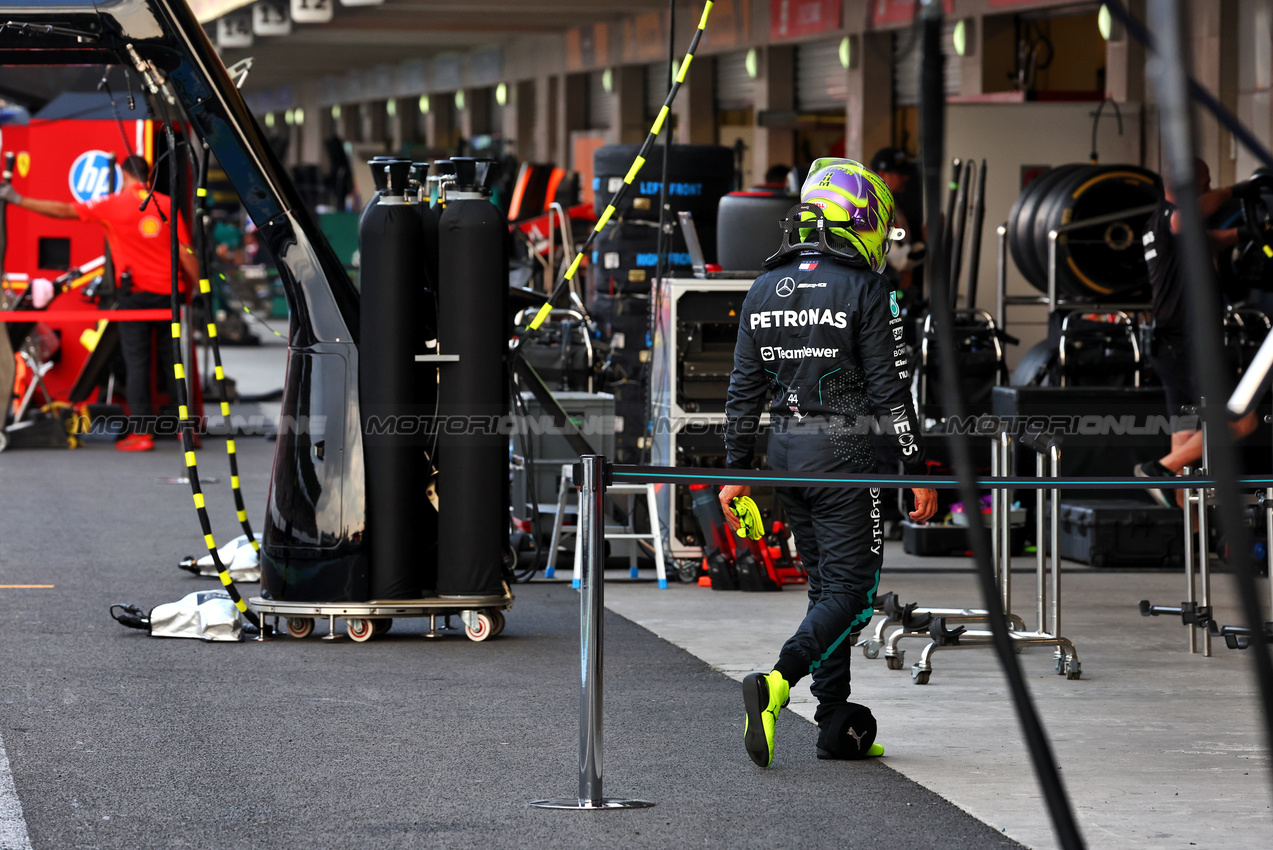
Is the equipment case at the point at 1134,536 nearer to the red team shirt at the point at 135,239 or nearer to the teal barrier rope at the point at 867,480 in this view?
the teal barrier rope at the point at 867,480

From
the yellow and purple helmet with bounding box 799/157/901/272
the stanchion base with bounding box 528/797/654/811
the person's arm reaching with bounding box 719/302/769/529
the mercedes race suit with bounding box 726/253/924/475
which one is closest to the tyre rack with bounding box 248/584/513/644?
the person's arm reaching with bounding box 719/302/769/529

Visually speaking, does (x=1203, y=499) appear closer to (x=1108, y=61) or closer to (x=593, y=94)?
(x=1108, y=61)

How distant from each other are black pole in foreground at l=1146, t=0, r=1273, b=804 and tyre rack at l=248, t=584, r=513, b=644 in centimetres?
493

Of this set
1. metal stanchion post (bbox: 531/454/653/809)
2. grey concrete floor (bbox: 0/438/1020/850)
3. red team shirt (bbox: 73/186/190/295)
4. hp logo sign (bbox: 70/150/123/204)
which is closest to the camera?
grey concrete floor (bbox: 0/438/1020/850)

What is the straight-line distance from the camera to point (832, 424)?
205 inches

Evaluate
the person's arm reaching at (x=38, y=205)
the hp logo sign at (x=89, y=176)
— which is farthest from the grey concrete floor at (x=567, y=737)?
the hp logo sign at (x=89, y=176)

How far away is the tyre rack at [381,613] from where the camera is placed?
686 cm

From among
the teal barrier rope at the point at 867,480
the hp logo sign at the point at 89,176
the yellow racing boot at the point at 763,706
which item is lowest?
the yellow racing boot at the point at 763,706

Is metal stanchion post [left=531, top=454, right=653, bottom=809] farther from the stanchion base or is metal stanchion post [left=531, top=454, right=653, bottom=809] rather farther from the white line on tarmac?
the white line on tarmac

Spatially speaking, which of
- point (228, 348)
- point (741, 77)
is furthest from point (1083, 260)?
point (228, 348)

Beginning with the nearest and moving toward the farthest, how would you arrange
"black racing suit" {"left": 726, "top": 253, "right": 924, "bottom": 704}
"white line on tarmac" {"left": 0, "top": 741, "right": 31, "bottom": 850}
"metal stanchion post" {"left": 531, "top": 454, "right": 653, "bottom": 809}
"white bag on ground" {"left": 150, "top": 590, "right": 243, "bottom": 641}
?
"white line on tarmac" {"left": 0, "top": 741, "right": 31, "bottom": 850} < "metal stanchion post" {"left": 531, "top": 454, "right": 653, "bottom": 809} < "black racing suit" {"left": 726, "top": 253, "right": 924, "bottom": 704} < "white bag on ground" {"left": 150, "top": 590, "right": 243, "bottom": 641}

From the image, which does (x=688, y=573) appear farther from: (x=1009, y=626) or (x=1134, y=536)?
(x=1134, y=536)

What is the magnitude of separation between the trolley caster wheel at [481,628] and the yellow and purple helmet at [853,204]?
8.08 ft

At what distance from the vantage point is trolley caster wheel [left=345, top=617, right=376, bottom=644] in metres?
7.02
